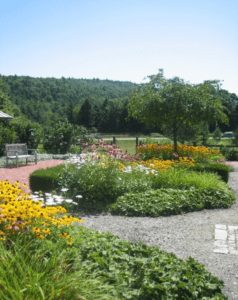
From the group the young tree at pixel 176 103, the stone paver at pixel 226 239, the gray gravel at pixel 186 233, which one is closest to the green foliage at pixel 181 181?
the gray gravel at pixel 186 233

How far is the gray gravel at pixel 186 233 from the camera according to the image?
3.19 meters

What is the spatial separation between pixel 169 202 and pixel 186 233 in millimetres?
1037

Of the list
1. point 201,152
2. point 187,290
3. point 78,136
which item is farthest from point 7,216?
point 78,136

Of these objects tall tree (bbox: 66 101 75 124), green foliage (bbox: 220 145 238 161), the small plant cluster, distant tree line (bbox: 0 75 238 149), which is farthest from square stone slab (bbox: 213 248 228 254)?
tall tree (bbox: 66 101 75 124)

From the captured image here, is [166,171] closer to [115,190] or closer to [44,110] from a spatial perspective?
[115,190]

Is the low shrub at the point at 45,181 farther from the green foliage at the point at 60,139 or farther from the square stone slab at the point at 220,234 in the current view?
the green foliage at the point at 60,139

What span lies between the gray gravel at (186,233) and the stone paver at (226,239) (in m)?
0.08

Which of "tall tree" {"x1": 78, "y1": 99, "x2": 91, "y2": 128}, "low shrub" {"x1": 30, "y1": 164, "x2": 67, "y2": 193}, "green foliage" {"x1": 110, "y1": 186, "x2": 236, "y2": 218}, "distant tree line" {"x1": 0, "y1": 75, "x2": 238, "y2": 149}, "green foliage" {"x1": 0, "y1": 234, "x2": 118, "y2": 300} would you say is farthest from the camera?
"tall tree" {"x1": 78, "y1": 99, "x2": 91, "y2": 128}

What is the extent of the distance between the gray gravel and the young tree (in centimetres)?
603

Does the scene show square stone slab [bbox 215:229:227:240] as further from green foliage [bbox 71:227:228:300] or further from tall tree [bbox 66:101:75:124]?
tall tree [bbox 66:101:75:124]

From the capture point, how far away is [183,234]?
4.14 meters

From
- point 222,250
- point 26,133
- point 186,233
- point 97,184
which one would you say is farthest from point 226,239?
point 26,133

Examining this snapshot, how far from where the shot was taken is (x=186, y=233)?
4176mm

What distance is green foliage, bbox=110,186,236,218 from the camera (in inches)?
199
